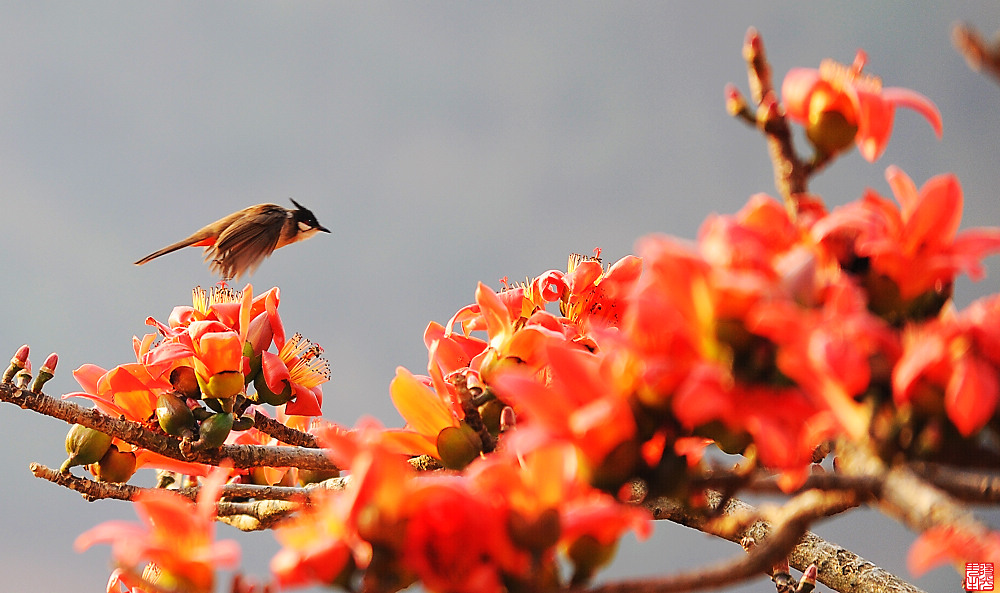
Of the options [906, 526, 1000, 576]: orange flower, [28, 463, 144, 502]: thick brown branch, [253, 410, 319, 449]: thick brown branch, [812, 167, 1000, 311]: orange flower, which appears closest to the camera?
[906, 526, 1000, 576]: orange flower

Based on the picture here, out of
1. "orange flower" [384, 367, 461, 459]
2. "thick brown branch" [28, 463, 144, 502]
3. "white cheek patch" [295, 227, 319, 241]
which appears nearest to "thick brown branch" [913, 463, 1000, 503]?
"orange flower" [384, 367, 461, 459]

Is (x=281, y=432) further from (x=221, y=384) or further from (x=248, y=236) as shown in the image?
(x=248, y=236)

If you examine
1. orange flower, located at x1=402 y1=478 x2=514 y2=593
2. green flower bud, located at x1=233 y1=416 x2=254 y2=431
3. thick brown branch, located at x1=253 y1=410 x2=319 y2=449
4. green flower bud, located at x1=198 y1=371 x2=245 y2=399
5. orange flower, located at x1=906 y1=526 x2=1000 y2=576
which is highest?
green flower bud, located at x1=198 y1=371 x2=245 y2=399

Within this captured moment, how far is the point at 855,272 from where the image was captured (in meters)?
0.76

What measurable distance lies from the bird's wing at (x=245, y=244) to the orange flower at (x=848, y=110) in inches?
152

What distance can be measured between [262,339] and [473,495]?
1.40m

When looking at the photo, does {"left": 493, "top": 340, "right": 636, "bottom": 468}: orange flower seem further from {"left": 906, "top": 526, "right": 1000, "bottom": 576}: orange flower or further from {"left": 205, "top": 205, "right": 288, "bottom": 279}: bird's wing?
{"left": 205, "top": 205, "right": 288, "bottom": 279}: bird's wing

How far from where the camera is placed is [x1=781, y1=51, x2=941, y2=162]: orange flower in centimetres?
84

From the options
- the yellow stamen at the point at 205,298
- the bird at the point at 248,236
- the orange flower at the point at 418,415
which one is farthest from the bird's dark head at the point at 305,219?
the orange flower at the point at 418,415

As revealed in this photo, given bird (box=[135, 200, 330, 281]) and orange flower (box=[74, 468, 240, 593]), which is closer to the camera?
orange flower (box=[74, 468, 240, 593])

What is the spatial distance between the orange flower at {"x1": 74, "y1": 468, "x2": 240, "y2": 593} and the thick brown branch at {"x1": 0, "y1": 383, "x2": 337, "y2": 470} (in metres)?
1.06

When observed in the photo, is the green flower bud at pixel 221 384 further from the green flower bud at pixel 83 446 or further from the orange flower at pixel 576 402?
the orange flower at pixel 576 402

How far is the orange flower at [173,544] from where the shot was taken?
679 millimetres

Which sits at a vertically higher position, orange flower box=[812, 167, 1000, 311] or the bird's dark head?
the bird's dark head
